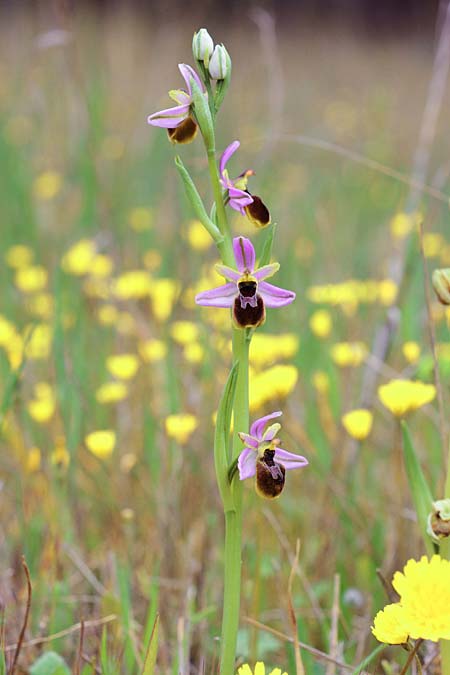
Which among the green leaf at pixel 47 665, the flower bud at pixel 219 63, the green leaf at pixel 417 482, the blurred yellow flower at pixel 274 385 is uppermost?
the flower bud at pixel 219 63

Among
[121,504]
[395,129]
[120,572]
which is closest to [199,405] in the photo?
[121,504]

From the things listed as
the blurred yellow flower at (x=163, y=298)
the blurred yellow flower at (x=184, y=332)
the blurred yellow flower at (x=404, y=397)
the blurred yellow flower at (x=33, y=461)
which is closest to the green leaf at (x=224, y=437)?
the blurred yellow flower at (x=404, y=397)

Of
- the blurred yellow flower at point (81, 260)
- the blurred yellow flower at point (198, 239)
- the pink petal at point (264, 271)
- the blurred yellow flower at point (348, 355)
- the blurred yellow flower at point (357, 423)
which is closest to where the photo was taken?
the pink petal at point (264, 271)

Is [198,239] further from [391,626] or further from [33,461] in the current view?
[391,626]

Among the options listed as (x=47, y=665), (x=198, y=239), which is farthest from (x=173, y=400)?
(x=198, y=239)

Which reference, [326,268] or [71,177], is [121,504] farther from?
[71,177]

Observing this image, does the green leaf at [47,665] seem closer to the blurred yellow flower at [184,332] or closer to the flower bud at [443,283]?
the flower bud at [443,283]

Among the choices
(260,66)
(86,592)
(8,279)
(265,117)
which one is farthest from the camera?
(260,66)

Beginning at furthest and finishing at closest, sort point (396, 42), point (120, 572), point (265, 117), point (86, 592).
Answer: point (396, 42), point (265, 117), point (86, 592), point (120, 572)
